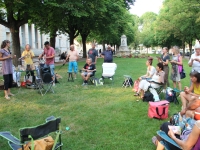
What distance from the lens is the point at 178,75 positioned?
7395 millimetres

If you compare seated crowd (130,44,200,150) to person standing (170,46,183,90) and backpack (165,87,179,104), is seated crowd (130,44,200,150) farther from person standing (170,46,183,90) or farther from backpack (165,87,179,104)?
backpack (165,87,179,104)

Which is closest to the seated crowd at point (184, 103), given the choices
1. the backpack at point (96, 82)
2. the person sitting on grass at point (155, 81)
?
the person sitting on grass at point (155, 81)

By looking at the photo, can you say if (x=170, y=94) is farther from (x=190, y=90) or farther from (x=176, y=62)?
(x=190, y=90)

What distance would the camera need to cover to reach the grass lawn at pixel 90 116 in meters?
4.04

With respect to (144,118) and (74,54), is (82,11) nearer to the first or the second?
(74,54)

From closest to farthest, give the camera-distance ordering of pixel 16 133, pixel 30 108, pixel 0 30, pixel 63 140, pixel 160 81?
pixel 63 140 → pixel 16 133 → pixel 30 108 → pixel 160 81 → pixel 0 30

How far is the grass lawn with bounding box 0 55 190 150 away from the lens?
4.04m

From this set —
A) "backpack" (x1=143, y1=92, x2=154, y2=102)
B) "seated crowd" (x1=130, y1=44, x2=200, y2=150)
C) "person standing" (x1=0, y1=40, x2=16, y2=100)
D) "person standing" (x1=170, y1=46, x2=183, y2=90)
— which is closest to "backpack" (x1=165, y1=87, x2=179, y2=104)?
"seated crowd" (x1=130, y1=44, x2=200, y2=150)

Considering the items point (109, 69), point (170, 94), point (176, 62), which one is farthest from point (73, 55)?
point (170, 94)

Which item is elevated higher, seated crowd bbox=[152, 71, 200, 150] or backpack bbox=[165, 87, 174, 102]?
seated crowd bbox=[152, 71, 200, 150]

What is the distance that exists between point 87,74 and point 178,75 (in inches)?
143

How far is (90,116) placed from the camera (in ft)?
17.7

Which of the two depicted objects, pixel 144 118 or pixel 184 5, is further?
pixel 184 5

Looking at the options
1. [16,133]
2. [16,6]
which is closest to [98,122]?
[16,133]
